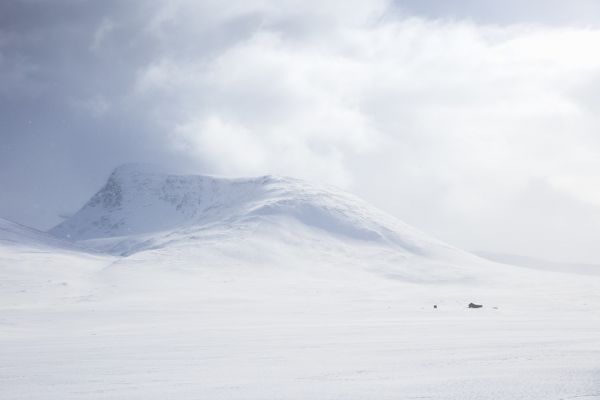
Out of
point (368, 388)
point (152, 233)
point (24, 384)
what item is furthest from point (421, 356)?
point (152, 233)

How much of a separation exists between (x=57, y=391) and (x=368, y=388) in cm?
543

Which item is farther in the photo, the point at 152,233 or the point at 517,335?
the point at 152,233

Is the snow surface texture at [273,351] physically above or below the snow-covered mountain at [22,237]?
below

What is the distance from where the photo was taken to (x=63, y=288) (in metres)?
55.3

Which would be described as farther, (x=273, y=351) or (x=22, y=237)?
(x=22, y=237)

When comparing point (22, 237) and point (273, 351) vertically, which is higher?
point (22, 237)

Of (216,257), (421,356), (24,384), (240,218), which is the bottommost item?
(24,384)

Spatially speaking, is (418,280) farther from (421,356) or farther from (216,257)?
(421,356)

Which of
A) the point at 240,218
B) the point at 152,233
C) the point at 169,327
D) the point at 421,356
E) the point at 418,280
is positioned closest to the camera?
the point at 421,356

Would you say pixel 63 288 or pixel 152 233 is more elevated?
pixel 152 233

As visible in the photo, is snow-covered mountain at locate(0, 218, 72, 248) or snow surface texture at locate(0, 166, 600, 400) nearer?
snow surface texture at locate(0, 166, 600, 400)

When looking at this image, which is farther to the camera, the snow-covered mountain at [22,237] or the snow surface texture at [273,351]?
the snow-covered mountain at [22,237]

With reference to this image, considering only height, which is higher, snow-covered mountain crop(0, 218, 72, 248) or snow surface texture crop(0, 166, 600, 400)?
snow-covered mountain crop(0, 218, 72, 248)

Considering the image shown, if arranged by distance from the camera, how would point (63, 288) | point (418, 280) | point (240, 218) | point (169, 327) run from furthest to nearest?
point (240, 218), point (418, 280), point (63, 288), point (169, 327)
